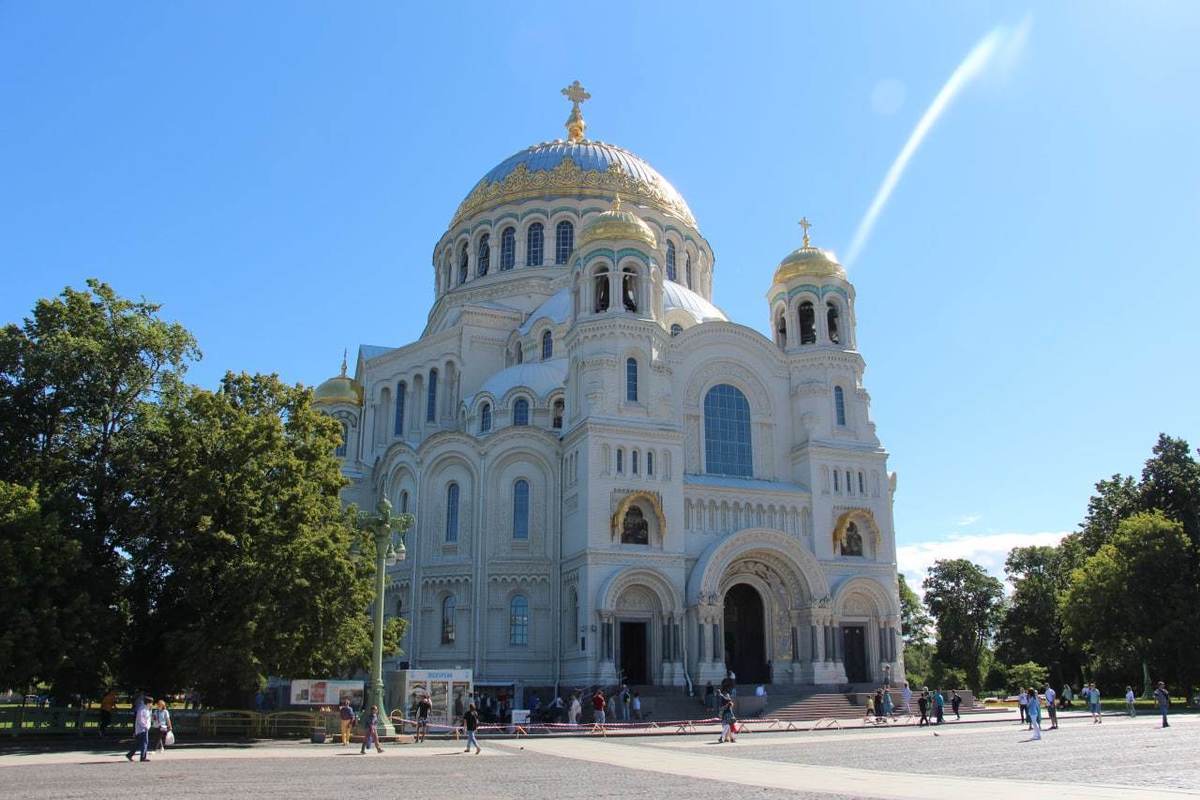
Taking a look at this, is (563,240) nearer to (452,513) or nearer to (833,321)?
(833,321)

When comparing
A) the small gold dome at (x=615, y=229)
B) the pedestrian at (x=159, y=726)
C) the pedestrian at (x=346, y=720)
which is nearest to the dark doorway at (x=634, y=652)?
the pedestrian at (x=346, y=720)

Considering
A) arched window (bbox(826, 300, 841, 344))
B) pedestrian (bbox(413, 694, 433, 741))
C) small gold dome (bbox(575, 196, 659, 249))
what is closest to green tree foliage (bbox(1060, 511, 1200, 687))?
arched window (bbox(826, 300, 841, 344))

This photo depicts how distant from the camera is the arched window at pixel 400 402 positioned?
46.5 metres

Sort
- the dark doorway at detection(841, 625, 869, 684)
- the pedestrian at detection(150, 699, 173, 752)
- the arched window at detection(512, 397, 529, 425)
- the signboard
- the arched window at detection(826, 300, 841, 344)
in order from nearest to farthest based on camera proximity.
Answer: the pedestrian at detection(150, 699, 173, 752) → the signboard → the dark doorway at detection(841, 625, 869, 684) → the arched window at detection(512, 397, 529, 425) → the arched window at detection(826, 300, 841, 344)

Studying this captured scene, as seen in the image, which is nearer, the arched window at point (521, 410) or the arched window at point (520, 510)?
the arched window at point (520, 510)

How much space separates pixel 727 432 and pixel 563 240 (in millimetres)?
15662

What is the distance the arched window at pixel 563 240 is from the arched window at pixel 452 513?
15562mm

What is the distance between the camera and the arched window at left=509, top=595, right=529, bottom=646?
36156 mm

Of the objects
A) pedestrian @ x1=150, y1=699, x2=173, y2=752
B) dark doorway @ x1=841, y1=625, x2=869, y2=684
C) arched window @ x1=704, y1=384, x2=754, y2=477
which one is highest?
arched window @ x1=704, y1=384, x2=754, y2=477

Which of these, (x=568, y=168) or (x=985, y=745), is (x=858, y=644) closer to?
(x=985, y=745)

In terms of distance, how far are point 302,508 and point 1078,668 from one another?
51.1 meters

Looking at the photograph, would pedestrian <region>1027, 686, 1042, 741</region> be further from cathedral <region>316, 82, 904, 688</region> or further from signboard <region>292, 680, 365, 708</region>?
signboard <region>292, 680, 365, 708</region>

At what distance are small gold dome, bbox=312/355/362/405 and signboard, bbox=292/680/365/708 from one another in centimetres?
2489

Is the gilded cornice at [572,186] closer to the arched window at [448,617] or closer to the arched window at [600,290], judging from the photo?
the arched window at [600,290]
